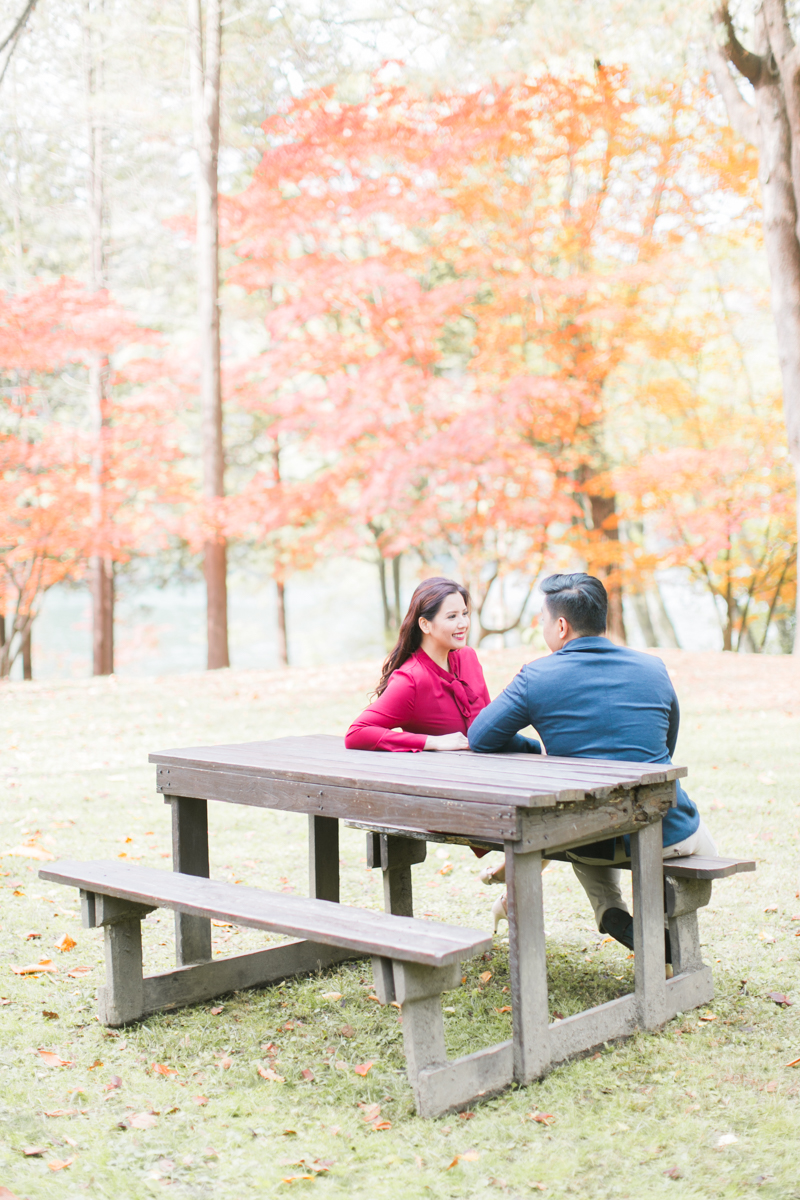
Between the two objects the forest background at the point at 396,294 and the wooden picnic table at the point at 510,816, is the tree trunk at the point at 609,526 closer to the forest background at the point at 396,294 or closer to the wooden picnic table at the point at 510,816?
the forest background at the point at 396,294

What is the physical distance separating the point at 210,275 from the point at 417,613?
12420 millimetres

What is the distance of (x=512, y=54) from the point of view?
42.2ft

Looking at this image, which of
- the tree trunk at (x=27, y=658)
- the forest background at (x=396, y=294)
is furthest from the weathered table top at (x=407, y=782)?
the tree trunk at (x=27, y=658)

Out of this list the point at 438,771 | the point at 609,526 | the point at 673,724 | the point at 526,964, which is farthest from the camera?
the point at 609,526

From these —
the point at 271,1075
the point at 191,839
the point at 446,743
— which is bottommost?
the point at 271,1075

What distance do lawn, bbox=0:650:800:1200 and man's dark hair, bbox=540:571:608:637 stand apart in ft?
4.32

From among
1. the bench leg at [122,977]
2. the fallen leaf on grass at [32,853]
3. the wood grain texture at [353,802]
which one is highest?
the wood grain texture at [353,802]

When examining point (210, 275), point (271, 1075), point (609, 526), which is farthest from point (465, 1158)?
point (609, 526)

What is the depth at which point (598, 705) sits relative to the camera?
3.52m

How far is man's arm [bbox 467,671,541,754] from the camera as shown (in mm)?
3504

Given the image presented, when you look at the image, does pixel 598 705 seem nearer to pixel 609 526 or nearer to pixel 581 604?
pixel 581 604

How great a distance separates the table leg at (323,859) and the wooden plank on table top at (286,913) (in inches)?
30.9

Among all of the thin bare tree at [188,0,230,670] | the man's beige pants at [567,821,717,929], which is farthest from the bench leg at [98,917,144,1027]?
the thin bare tree at [188,0,230,670]

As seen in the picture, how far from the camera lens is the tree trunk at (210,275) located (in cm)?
1516
